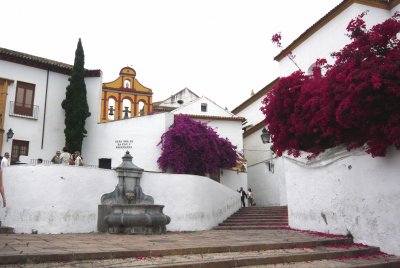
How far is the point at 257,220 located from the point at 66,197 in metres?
7.70

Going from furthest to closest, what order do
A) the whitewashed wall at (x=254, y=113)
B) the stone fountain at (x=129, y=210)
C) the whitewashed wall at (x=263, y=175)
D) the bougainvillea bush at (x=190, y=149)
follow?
the whitewashed wall at (x=254, y=113), the whitewashed wall at (x=263, y=175), the bougainvillea bush at (x=190, y=149), the stone fountain at (x=129, y=210)

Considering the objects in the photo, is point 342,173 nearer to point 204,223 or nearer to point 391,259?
point 391,259

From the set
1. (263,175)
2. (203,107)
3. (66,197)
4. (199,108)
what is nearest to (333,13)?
(203,107)

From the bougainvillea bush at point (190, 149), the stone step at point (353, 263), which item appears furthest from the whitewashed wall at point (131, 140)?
the stone step at point (353, 263)

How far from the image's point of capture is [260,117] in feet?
104

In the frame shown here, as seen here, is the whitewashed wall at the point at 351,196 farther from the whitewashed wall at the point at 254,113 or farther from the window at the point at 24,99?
the whitewashed wall at the point at 254,113

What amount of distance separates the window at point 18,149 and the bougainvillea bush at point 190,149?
22.5ft

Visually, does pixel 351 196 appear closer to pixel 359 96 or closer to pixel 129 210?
pixel 359 96

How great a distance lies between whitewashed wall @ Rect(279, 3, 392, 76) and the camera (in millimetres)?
19175

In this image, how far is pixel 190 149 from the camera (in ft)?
67.7

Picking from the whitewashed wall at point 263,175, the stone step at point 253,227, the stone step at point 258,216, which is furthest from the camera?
the whitewashed wall at point 263,175

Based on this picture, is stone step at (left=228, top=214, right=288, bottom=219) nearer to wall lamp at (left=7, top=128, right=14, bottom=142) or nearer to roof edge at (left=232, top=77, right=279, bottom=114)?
wall lamp at (left=7, top=128, right=14, bottom=142)

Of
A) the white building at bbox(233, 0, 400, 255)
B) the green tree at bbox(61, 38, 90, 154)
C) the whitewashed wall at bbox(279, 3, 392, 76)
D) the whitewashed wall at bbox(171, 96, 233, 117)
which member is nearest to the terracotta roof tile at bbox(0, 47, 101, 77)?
the green tree at bbox(61, 38, 90, 154)

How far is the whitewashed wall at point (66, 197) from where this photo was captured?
35.1ft
